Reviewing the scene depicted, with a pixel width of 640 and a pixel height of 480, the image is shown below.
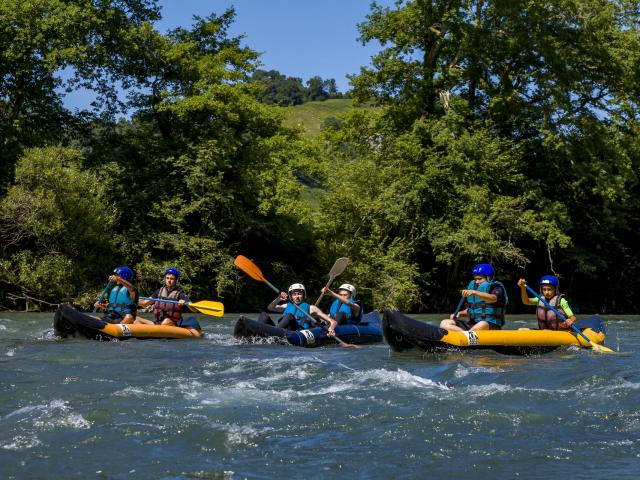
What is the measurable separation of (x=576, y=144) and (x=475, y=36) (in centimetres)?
408

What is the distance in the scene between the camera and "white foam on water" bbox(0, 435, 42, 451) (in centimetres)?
623

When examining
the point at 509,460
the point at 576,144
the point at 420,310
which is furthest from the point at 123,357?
the point at 576,144

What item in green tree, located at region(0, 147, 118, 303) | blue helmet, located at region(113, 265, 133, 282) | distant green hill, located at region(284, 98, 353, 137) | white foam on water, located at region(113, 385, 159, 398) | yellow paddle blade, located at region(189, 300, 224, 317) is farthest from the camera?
distant green hill, located at region(284, 98, 353, 137)

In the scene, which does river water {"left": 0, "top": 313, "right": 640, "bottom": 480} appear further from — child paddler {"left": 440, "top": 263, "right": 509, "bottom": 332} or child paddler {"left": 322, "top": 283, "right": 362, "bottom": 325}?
child paddler {"left": 322, "top": 283, "right": 362, "bottom": 325}

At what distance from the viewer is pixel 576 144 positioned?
25250mm

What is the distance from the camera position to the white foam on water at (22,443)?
6.23m

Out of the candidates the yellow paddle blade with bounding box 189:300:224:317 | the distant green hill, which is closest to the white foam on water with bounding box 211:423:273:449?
the yellow paddle blade with bounding box 189:300:224:317

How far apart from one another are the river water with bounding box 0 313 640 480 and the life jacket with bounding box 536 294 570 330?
1738 mm

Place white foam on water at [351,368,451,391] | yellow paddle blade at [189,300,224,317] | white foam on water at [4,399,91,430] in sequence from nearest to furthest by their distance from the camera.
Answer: white foam on water at [4,399,91,430] → white foam on water at [351,368,451,391] → yellow paddle blade at [189,300,224,317]

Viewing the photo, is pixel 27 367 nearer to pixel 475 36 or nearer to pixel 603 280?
pixel 475 36

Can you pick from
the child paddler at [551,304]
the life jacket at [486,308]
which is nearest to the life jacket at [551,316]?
the child paddler at [551,304]

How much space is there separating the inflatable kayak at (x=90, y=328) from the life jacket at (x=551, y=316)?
5.59 m

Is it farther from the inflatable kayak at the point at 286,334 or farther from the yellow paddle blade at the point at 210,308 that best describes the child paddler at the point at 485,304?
the yellow paddle blade at the point at 210,308

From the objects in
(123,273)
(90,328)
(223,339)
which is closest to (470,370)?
(223,339)
